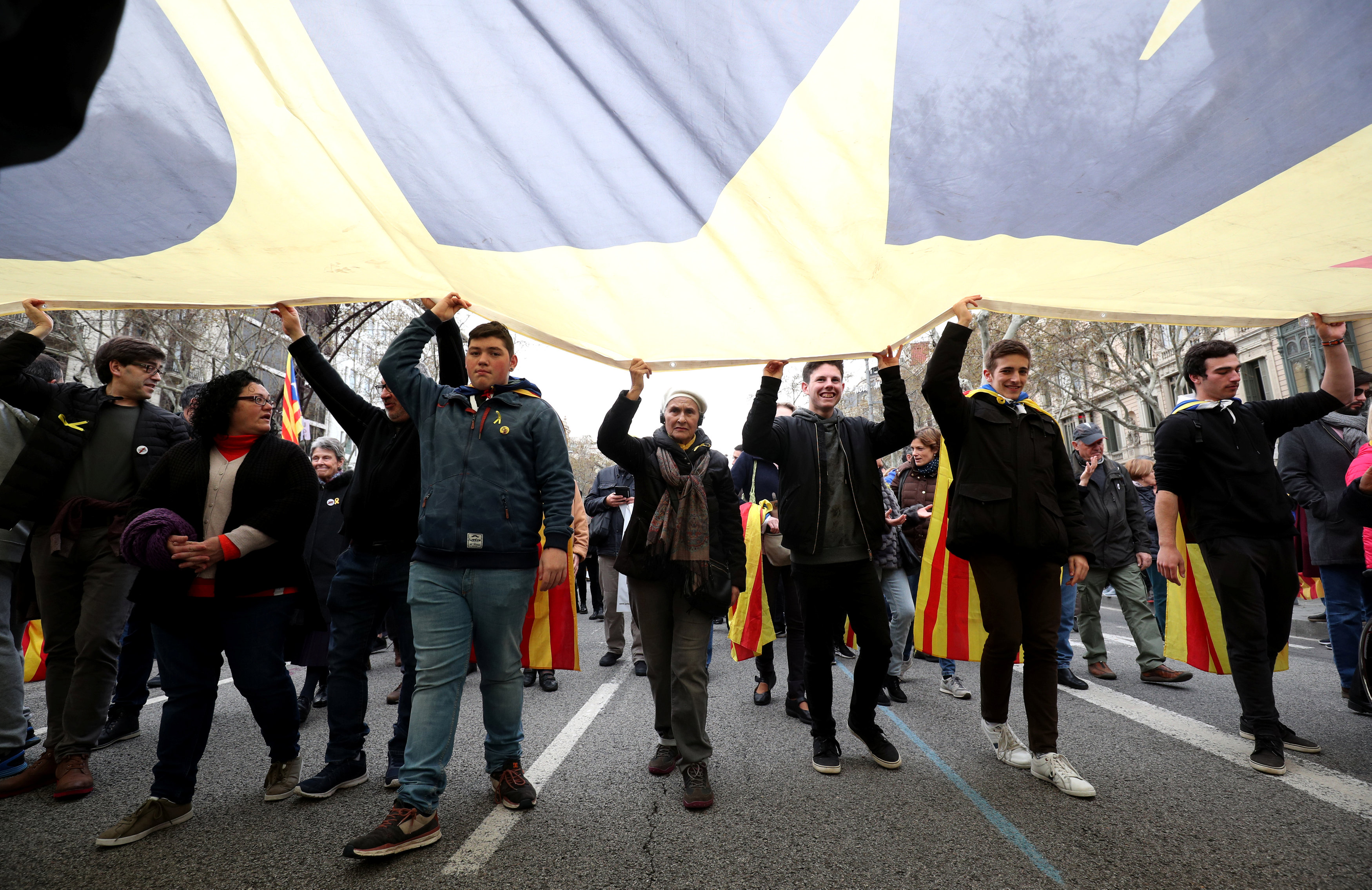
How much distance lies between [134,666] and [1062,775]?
531cm

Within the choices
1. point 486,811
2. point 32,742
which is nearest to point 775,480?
point 486,811

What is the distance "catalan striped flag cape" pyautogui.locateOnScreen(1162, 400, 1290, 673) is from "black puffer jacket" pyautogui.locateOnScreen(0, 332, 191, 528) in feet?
18.9

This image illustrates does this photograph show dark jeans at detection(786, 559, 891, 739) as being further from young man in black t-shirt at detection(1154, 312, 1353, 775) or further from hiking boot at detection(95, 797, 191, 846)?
hiking boot at detection(95, 797, 191, 846)

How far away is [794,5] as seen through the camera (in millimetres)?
1936

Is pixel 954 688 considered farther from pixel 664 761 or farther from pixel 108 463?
pixel 108 463

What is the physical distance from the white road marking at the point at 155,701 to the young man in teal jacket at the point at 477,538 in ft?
7.57

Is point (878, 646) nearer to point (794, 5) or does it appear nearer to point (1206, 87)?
point (1206, 87)

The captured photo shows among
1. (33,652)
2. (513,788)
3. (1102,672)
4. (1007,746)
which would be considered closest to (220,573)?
(513,788)

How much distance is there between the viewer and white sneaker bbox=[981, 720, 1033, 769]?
3.58 m

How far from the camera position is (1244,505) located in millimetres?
3668

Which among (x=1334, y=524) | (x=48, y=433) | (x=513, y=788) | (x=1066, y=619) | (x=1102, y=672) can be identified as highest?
(x=48, y=433)

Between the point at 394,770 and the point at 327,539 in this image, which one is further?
the point at 327,539

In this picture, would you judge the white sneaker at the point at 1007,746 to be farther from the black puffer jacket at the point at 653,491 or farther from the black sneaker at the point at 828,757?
the black puffer jacket at the point at 653,491

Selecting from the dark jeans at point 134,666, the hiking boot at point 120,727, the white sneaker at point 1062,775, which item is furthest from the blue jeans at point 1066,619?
the hiking boot at point 120,727
